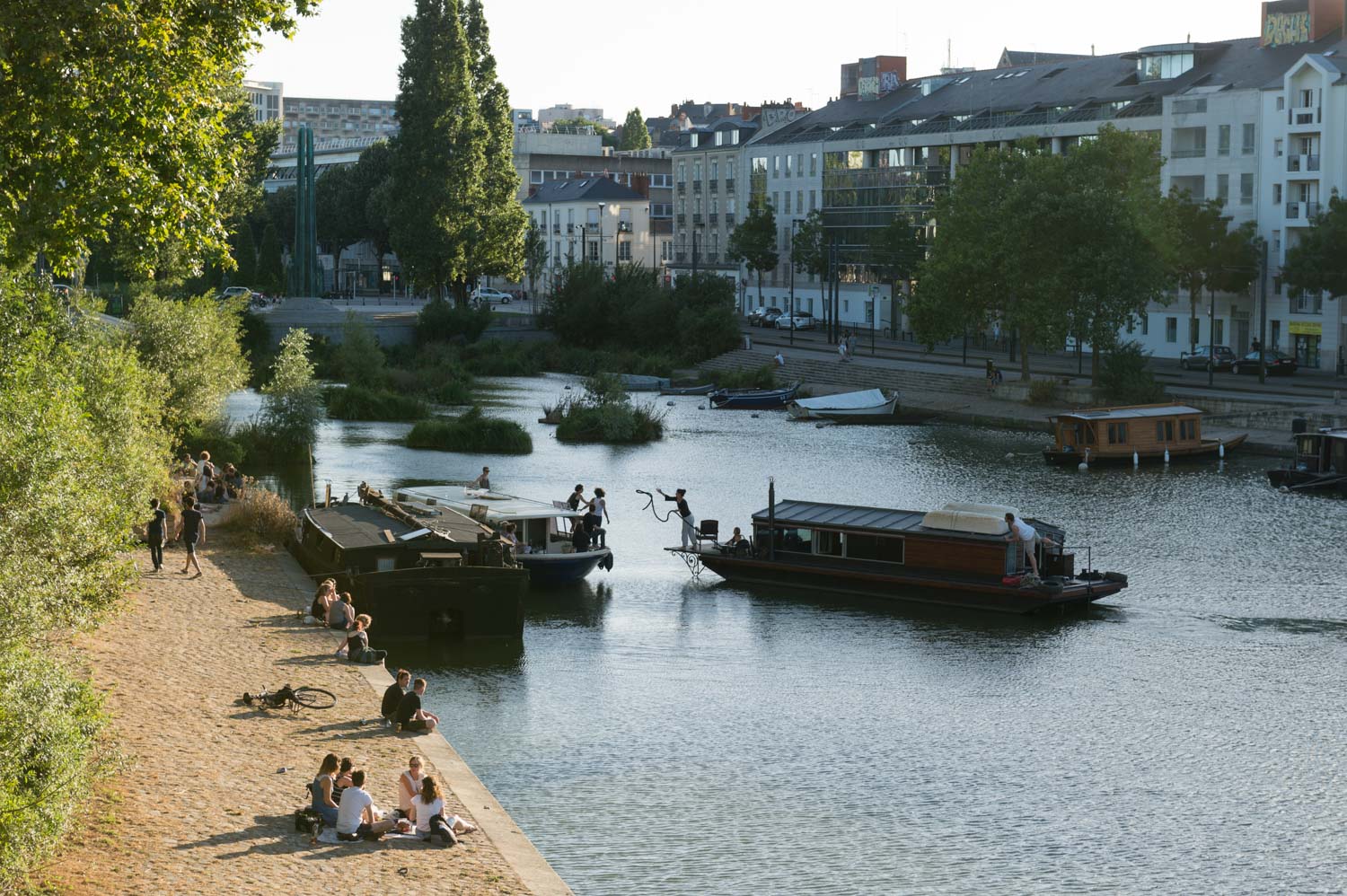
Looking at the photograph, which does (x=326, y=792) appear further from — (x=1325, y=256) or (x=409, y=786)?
(x=1325, y=256)

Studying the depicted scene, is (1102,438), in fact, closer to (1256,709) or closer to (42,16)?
(1256,709)

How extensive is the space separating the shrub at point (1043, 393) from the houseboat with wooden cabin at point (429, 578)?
47568mm

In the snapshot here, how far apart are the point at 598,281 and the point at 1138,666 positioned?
81.9 metres

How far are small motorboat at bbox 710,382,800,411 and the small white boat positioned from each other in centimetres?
438

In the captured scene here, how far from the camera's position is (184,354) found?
54.7 metres

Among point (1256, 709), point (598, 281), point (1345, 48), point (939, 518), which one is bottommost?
point (1256, 709)

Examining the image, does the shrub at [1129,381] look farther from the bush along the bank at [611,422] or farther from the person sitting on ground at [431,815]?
the person sitting on ground at [431,815]

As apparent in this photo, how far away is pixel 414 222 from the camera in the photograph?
328ft

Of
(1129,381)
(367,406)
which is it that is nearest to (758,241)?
(1129,381)

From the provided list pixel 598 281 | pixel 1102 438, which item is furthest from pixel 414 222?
pixel 1102 438

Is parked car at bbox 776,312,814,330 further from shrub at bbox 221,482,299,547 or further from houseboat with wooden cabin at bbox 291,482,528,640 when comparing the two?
houseboat with wooden cabin at bbox 291,482,528,640

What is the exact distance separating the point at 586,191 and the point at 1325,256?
95.2 metres

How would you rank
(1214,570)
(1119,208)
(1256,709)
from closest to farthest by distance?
(1256,709) → (1214,570) → (1119,208)

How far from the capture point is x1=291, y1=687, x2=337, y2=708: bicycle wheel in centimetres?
2633
